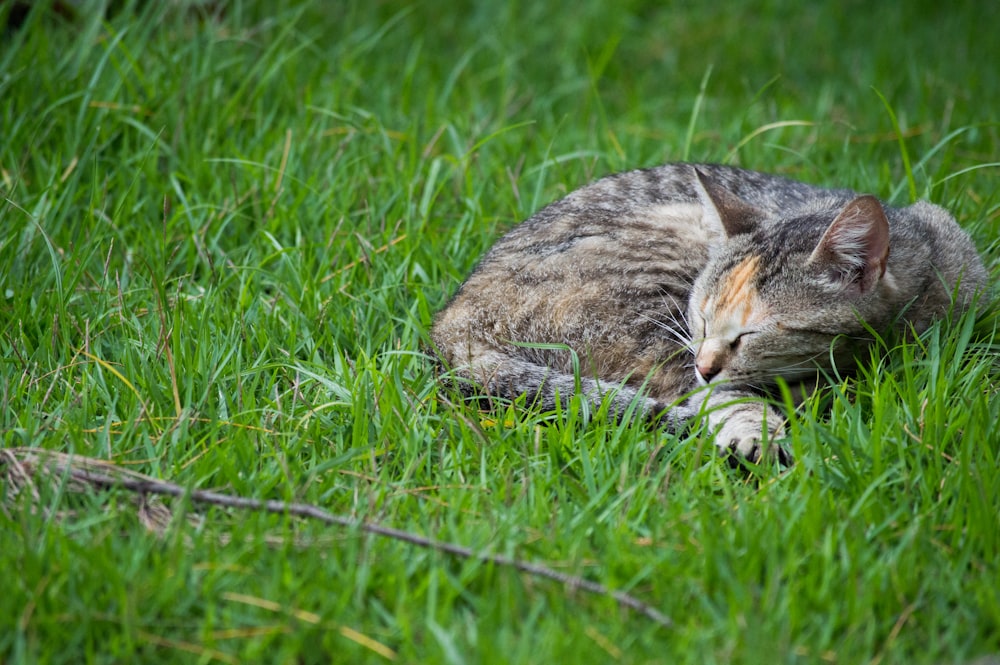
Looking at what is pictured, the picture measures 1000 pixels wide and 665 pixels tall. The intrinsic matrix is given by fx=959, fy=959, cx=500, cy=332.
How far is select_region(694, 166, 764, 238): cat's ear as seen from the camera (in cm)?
357

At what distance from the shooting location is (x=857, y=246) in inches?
124

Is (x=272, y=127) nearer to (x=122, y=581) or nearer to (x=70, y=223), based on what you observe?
(x=70, y=223)

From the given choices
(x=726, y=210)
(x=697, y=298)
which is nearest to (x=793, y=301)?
(x=697, y=298)

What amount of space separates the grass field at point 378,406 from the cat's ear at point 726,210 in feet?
2.28

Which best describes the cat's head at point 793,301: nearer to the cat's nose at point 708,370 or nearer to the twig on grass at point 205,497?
the cat's nose at point 708,370

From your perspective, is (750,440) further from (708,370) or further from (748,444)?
(708,370)

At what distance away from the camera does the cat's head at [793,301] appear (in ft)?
10.4

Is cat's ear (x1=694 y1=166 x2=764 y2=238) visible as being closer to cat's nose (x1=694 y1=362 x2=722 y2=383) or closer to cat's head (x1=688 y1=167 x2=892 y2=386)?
cat's head (x1=688 y1=167 x2=892 y2=386)

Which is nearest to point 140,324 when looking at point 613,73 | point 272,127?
point 272,127

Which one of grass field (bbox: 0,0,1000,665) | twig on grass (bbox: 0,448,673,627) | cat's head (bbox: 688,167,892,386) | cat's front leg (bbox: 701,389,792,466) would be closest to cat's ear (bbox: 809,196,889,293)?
cat's head (bbox: 688,167,892,386)

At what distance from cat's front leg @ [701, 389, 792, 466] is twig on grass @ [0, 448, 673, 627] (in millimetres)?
841

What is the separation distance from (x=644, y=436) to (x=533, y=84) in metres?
3.71

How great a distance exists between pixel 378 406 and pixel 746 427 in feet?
3.96

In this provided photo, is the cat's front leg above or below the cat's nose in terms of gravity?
below
